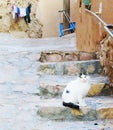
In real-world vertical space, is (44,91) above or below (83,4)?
below

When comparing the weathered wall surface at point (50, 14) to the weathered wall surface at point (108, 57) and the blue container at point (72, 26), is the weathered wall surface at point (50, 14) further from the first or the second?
the weathered wall surface at point (108, 57)

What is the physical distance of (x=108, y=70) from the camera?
6.05 m

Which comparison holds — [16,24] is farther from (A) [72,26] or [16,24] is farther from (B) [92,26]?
(B) [92,26]

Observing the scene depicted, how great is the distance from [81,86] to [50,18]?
12012mm

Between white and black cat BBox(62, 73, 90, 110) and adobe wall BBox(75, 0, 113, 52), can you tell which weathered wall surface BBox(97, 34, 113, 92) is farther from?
white and black cat BBox(62, 73, 90, 110)

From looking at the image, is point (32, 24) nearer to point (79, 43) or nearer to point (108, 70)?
point (79, 43)

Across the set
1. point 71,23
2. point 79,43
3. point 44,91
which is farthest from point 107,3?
point 71,23

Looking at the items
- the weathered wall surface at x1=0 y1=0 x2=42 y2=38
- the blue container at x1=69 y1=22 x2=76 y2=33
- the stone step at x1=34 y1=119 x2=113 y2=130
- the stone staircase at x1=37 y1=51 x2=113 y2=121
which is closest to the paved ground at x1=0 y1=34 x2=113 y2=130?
the stone step at x1=34 y1=119 x2=113 y2=130

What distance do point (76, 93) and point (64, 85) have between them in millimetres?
791

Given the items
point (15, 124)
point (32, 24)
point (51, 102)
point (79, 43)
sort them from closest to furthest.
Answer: point (15, 124)
point (51, 102)
point (79, 43)
point (32, 24)

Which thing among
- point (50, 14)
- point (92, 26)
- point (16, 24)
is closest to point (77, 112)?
point (92, 26)

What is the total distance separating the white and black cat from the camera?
201 inches

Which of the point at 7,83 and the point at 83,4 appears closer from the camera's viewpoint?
the point at 7,83

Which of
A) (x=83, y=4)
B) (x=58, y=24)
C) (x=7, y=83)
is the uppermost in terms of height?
(x=83, y=4)
